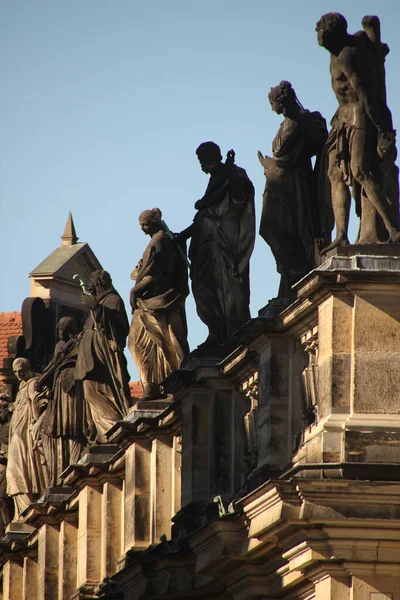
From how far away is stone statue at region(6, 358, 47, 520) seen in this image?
148 ft

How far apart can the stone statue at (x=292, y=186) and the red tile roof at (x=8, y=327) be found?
2097 cm

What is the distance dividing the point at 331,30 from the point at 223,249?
5.42 m

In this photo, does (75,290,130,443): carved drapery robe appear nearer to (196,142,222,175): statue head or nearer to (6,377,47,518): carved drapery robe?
(6,377,47,518): carved drapery robe

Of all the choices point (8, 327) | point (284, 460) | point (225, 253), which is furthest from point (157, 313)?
point (8, 327)

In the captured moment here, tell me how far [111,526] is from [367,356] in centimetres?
1096

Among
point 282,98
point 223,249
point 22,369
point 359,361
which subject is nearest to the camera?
point 359,361

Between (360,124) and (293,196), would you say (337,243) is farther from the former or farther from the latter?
(293,196)

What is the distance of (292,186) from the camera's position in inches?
1292

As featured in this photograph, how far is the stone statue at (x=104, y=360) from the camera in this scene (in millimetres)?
41031

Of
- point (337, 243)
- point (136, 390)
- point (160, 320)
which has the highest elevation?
point (136, 390)

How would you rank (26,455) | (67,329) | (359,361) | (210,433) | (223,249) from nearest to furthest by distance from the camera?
(359,361), (210,433), (223,249), (67,329), (26,455)

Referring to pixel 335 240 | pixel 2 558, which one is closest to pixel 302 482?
pixel 335 240

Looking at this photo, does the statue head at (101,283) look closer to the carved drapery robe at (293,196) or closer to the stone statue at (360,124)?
the carved drapery robe at (293,196)

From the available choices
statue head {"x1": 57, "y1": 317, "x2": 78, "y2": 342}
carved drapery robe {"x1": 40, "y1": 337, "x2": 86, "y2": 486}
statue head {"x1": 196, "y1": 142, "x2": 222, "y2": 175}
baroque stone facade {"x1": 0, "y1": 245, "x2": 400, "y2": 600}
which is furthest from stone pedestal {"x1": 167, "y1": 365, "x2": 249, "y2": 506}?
statue head {"x1": 57, "y1": 317, "x2": 78, "y2": 342}
